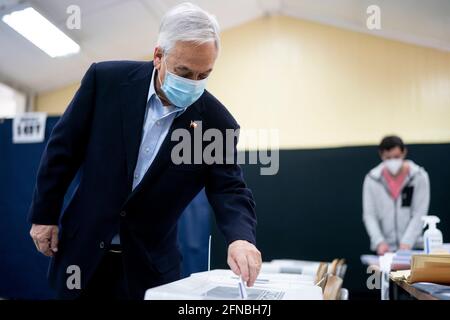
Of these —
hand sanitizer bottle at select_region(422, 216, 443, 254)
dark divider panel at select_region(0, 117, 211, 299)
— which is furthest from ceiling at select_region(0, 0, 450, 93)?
hand sanitizer bottle at select_region(422, 216, 443, 254)

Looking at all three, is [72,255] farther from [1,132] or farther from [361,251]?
[361,251]

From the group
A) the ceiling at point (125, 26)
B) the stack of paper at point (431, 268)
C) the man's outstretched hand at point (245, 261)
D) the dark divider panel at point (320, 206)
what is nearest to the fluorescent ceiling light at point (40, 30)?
the ceiling at point (125, 26)

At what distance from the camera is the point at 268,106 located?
3371 millimetres

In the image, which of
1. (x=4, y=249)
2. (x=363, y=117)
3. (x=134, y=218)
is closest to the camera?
(x=134, y=218)

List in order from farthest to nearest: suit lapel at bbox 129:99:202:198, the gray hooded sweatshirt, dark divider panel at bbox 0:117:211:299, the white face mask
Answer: dark divider panel at bbox 0:117:211:299 → the white face mask → the gray hooded sweatshirt → suit lapel at bbox 129:99:202:198

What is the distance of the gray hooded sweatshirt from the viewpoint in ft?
5.81

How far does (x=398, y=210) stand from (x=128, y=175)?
144 cm

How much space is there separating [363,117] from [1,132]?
8.81ft

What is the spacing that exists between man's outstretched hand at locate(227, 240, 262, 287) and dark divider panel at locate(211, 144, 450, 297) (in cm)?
215

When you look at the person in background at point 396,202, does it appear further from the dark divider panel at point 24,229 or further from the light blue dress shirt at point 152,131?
the light blue dress shirt at point 152,131

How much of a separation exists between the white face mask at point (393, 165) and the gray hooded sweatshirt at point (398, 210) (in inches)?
2.3

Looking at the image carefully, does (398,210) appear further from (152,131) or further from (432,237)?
(152,131)

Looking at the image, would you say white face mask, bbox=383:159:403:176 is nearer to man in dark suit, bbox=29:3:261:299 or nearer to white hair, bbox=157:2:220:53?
man in dark suit, bbox=29:3:261:299
